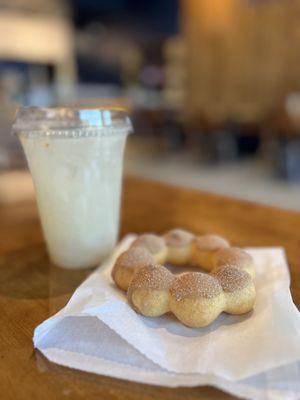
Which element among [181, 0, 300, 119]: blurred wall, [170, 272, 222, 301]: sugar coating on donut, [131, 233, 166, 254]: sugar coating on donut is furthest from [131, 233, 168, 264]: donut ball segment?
[181, 0, 300, 119]: blurred wall

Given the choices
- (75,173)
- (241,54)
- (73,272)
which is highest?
(241,54)

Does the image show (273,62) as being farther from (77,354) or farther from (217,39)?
(77,354)

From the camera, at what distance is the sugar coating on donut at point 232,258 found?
15.5 inches

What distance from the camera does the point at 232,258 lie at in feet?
1.31

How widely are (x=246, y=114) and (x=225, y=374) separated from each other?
3.95 meters

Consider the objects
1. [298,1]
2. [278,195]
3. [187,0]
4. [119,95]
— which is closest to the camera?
[278,195]

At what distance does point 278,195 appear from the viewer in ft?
8.32

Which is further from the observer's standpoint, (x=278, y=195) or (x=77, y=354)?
(x=278, y=195)

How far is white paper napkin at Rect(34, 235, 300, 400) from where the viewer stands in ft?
0.89

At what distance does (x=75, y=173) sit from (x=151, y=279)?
204 mm

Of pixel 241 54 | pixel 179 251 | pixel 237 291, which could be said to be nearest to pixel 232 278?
pixel 237 291

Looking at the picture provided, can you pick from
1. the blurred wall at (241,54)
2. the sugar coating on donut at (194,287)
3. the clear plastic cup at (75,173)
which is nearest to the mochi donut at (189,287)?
the sugar coating on donut at (194,287)

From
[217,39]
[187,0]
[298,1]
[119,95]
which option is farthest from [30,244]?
[119,95]

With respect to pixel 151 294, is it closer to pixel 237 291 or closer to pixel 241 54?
pixel 237 291
